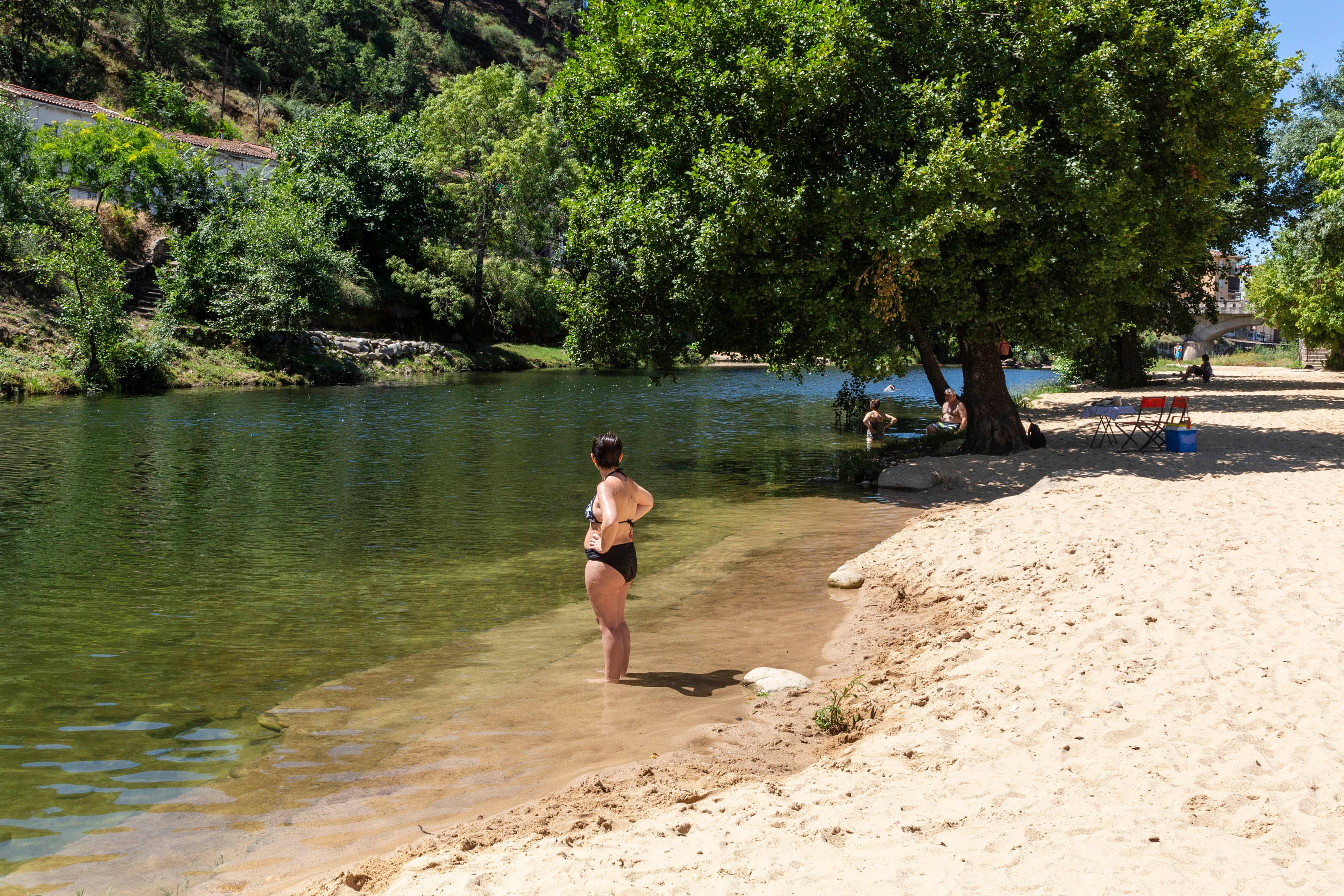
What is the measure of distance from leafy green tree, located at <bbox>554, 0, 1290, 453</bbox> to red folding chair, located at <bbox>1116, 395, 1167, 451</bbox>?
209 cm

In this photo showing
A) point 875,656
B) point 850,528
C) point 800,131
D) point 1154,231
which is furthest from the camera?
point 1154,231

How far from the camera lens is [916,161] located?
1738 centimetres

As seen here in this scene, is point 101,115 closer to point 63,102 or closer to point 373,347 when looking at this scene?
point 63,102

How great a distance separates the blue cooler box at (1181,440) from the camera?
62.2 feet

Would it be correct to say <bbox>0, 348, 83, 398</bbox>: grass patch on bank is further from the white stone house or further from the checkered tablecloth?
the checkered tablecloth

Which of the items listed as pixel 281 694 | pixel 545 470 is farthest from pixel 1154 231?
pixel 281 694

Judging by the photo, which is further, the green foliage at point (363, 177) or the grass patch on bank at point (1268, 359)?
the grass patch on bank at point (1268, 359)

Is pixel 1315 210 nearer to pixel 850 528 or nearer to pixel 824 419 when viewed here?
pixel 824 419

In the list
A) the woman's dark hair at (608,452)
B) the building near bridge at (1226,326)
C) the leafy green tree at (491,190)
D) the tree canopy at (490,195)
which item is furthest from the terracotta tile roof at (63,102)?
the building near bridge at (1226,326)

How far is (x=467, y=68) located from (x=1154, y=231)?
11694cm

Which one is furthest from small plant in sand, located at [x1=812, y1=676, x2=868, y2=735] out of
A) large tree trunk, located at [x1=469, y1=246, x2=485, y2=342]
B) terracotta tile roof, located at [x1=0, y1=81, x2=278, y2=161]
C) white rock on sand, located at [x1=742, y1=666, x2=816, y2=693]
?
large tree trunk, located at [x1=469, y1=246, x2=485, y2=342]

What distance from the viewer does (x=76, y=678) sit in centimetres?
778

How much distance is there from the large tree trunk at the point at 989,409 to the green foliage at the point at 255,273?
123 feet

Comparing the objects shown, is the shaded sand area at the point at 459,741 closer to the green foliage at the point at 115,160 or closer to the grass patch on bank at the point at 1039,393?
the grass patch on bank at the point at 1039,393
